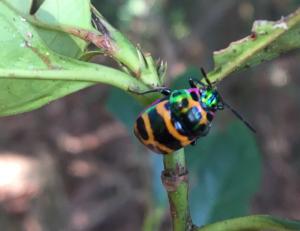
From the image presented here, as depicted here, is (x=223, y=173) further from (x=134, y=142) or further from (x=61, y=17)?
(x=134, y=142)

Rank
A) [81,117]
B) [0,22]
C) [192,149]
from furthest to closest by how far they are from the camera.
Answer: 1. [81,117]
2. [192,149]
3. [0,22]

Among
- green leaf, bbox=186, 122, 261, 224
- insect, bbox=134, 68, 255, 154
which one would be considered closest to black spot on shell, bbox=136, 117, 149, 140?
insect, bbox=134, 68, 255, 154

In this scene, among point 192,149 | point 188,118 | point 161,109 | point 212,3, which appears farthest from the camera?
point 212,3

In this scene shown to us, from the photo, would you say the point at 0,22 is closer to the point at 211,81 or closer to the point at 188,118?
the point at 211,81

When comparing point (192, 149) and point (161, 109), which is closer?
point (161, 109)

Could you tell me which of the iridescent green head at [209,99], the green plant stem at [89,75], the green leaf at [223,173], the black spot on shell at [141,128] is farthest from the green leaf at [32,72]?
the green leaf at [223,173]

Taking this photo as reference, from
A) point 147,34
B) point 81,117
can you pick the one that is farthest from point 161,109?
point 81,117

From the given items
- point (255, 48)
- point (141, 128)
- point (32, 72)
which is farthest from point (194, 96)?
point (32, 72)

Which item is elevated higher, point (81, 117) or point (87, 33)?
point (81, 117)
